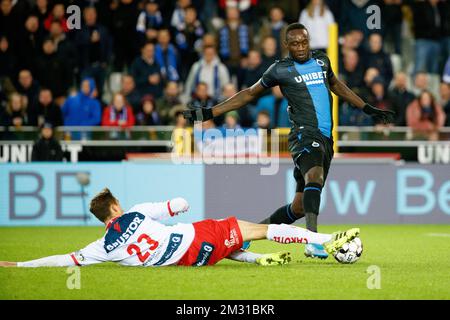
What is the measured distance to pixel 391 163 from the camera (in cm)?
1734

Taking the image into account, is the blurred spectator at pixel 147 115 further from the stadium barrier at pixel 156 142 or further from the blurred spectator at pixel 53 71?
the blurred spectator at pixel 53 71

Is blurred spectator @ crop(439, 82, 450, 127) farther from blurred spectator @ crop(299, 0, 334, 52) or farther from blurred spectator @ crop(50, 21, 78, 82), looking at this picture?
blurred spectator @ crop(50, 21, 78, 82)

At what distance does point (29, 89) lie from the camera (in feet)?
62.3

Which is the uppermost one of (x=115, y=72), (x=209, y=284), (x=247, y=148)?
(x=115, y=72)

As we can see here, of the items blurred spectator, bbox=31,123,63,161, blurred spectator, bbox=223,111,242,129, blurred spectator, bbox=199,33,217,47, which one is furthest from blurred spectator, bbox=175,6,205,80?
blurred spectator, bbox=31,123,63,161

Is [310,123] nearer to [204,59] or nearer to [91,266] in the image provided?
[91,266]

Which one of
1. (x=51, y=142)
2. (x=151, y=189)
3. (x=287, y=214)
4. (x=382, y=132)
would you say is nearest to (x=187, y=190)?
(x=151, y=189)

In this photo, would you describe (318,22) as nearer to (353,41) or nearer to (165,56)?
(353,41)

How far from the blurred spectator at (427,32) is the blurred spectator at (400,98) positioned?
152 centimetres

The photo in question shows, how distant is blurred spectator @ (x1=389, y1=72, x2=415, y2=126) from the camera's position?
61.6 feet

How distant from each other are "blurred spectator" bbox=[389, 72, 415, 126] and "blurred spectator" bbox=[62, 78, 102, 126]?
517 centimetres

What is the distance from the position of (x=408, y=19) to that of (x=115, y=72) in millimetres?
5808

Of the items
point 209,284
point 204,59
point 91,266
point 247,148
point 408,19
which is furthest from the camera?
point 408,19

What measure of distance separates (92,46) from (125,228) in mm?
10200
